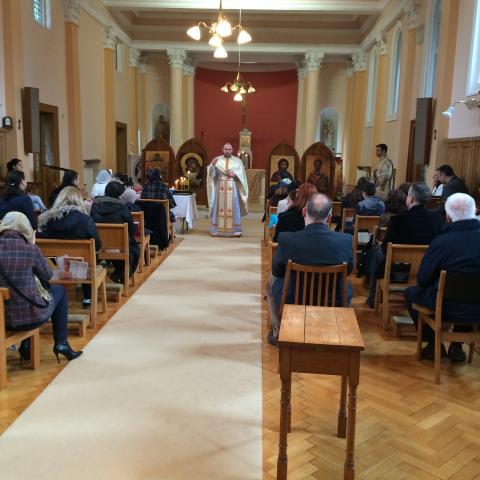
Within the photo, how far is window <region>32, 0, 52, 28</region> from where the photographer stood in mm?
10145

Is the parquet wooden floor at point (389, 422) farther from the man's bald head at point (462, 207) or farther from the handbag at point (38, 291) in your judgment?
the handbag at point (38, 291)

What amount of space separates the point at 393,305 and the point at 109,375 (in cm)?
315

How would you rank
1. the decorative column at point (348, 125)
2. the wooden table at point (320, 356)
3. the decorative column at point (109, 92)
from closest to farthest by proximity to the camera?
the wooden table at point (320, 356) → the decorative column at point (109, 92) → the decorative column at point (348, 125)

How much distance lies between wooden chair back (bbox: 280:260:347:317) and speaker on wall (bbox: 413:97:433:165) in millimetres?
6801

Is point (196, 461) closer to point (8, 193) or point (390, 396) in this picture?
point (390, 396)

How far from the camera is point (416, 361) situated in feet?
13.9

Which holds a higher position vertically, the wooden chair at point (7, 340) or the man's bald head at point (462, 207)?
the man's bald head at point (462, 207)

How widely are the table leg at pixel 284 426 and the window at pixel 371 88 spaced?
14.0 m

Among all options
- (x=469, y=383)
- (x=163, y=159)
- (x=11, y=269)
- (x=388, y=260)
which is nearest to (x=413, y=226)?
(x=388, y=260)

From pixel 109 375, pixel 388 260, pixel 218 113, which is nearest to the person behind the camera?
pixel 109 375

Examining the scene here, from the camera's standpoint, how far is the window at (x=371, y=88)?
51.2 ft

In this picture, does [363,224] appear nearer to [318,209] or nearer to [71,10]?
[318,209]

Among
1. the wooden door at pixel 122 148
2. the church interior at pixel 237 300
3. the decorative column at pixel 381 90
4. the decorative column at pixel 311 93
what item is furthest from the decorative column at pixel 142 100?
the decorative column at pixel 381 90

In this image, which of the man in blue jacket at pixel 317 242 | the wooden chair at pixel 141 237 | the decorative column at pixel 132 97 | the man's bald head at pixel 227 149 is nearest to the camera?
the man in blue jacket at pixel 317 242
